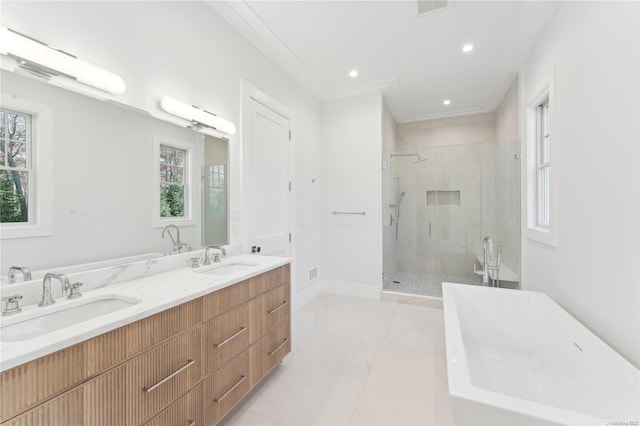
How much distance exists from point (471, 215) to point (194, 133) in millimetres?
3565

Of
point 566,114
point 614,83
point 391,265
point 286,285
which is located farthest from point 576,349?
point 391,265

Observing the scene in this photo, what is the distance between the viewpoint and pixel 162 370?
1.13 m

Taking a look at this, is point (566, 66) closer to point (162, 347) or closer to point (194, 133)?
point (194, 133)

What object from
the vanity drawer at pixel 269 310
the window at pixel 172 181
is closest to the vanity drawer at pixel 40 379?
the vanity drawer at pixel 269 310

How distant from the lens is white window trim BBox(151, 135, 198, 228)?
1.69m

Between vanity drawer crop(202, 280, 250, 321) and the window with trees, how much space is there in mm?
848

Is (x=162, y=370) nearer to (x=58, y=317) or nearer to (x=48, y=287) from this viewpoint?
(x=58, y=317)

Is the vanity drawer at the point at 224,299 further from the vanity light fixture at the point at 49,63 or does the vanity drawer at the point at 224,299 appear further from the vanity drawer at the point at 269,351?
the vanity light fixture at the point at 49,63

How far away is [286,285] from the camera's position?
206 centimetres

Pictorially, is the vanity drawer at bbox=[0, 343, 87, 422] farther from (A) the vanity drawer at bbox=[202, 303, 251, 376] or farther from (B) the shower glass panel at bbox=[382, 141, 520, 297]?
(B) the shower glass panel at bbox=[382, 141, 520, 297]

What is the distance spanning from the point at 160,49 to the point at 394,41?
199 centimetres

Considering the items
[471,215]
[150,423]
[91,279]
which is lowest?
[150,423]

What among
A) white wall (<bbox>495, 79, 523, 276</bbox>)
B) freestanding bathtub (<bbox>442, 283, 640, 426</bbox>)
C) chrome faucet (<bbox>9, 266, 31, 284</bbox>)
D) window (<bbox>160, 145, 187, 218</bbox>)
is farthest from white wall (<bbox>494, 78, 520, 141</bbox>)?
chrome faucet (<bbox>9, 266, 31, 284</bbox>)

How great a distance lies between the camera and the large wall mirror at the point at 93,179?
46.4 inches
